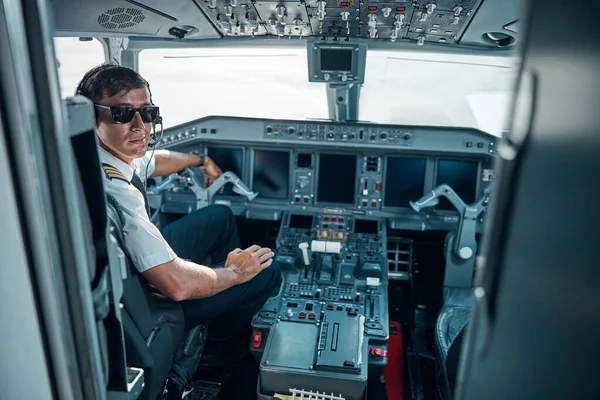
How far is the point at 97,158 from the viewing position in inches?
43.3

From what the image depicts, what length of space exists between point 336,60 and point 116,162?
5.39 ft

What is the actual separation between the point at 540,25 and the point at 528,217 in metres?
0.30

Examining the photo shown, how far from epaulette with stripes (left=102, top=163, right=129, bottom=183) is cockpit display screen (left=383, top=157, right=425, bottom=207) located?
7.26 feet

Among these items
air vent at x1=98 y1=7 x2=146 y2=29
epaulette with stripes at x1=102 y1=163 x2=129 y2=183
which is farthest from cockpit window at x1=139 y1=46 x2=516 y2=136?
epaulette with stripes at x1=102 y1=163 x2=129 y2=183

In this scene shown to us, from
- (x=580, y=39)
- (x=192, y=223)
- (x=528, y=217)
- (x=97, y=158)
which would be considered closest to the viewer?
(x=580, y=39)

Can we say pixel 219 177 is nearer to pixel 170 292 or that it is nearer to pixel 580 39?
pixel 170 292

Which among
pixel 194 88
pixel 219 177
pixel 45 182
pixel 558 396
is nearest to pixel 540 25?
pixel 558 396

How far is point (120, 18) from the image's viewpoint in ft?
7.72

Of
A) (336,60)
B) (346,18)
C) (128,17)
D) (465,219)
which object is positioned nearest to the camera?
(128,17)

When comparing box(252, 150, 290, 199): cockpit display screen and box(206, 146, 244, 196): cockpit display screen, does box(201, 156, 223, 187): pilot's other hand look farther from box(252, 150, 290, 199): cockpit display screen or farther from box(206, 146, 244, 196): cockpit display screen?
box(252, 150, 290, 199): cockpit display screen

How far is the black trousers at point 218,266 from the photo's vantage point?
232 cm

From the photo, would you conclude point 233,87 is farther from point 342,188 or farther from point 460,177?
point 460,177

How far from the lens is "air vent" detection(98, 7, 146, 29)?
2.24 metres

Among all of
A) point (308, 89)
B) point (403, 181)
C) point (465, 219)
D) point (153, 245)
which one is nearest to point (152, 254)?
point (153, 245)
